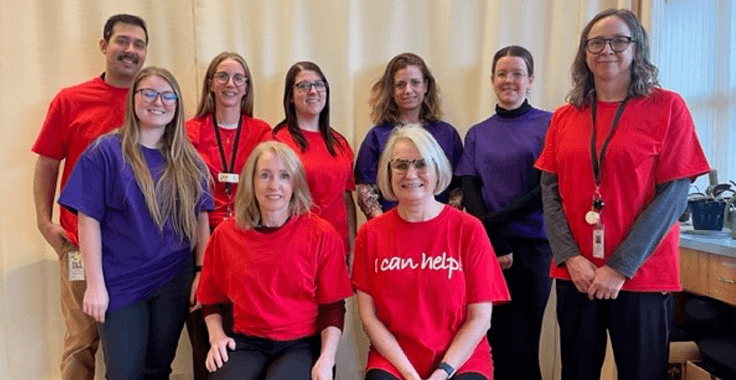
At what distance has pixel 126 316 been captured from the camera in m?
1.82

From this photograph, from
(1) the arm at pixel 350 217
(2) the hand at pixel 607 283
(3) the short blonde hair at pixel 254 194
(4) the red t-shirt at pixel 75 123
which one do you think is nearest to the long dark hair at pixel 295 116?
(1) the arm at pixel 350 217

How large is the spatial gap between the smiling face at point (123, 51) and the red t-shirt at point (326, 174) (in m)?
0.74

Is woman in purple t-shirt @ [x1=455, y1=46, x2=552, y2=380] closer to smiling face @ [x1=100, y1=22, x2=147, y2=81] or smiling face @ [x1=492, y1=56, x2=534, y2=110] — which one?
smiling face @ [x1=492, y1=56, x2=534, y2=110]

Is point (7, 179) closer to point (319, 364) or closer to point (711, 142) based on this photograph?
point (319, 364)

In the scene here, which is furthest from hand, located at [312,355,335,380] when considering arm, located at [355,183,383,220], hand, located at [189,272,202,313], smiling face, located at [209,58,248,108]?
smiling face, located at [209,58,248,108]

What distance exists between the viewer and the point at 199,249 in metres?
1.99

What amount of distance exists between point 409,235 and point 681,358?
148 cm

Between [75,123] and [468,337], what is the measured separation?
1.89 m

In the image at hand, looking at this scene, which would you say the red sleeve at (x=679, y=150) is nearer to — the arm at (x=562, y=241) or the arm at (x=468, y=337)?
the arm at (x=562, y=241)

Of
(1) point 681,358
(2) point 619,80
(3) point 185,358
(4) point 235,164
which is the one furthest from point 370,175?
(1) point 681,358

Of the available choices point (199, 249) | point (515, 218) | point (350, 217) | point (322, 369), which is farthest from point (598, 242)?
point (199, 249)

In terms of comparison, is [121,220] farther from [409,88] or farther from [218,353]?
[409,88]

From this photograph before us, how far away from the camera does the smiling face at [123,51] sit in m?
2.31

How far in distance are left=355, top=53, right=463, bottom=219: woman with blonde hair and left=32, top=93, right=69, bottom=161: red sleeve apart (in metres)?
1.33
